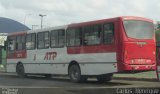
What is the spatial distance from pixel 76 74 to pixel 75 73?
0.11 meters

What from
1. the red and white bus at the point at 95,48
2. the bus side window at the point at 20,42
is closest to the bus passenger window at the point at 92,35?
the red and white bus at the point at 95,48

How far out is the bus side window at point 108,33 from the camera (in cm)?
1972

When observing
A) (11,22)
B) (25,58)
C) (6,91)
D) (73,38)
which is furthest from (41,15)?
(6,91)

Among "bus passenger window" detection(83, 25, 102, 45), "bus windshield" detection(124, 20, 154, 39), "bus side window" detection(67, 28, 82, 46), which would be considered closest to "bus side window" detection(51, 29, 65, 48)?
"bus side window" detection(67, 28, 82, 46)

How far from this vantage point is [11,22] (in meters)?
83.4

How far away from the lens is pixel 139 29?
785 inches

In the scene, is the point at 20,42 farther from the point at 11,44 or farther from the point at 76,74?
the point at 76,74

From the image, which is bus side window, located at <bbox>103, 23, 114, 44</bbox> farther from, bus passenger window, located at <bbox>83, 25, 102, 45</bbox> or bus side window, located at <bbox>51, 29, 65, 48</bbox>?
bus side window, located at <bbox>51, 29, 65, 48</bbox>

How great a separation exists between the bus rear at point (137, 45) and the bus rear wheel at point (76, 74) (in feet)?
10.1

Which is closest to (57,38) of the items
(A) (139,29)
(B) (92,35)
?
(B) (92,35)

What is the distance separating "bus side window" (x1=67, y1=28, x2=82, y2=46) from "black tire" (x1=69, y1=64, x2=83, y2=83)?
1.12 meters

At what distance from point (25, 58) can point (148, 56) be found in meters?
9.11

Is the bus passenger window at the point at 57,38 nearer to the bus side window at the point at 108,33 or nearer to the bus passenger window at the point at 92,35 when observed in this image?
the bus passenger window at the point at 92,35

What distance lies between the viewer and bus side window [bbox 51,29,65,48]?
75.4ft
